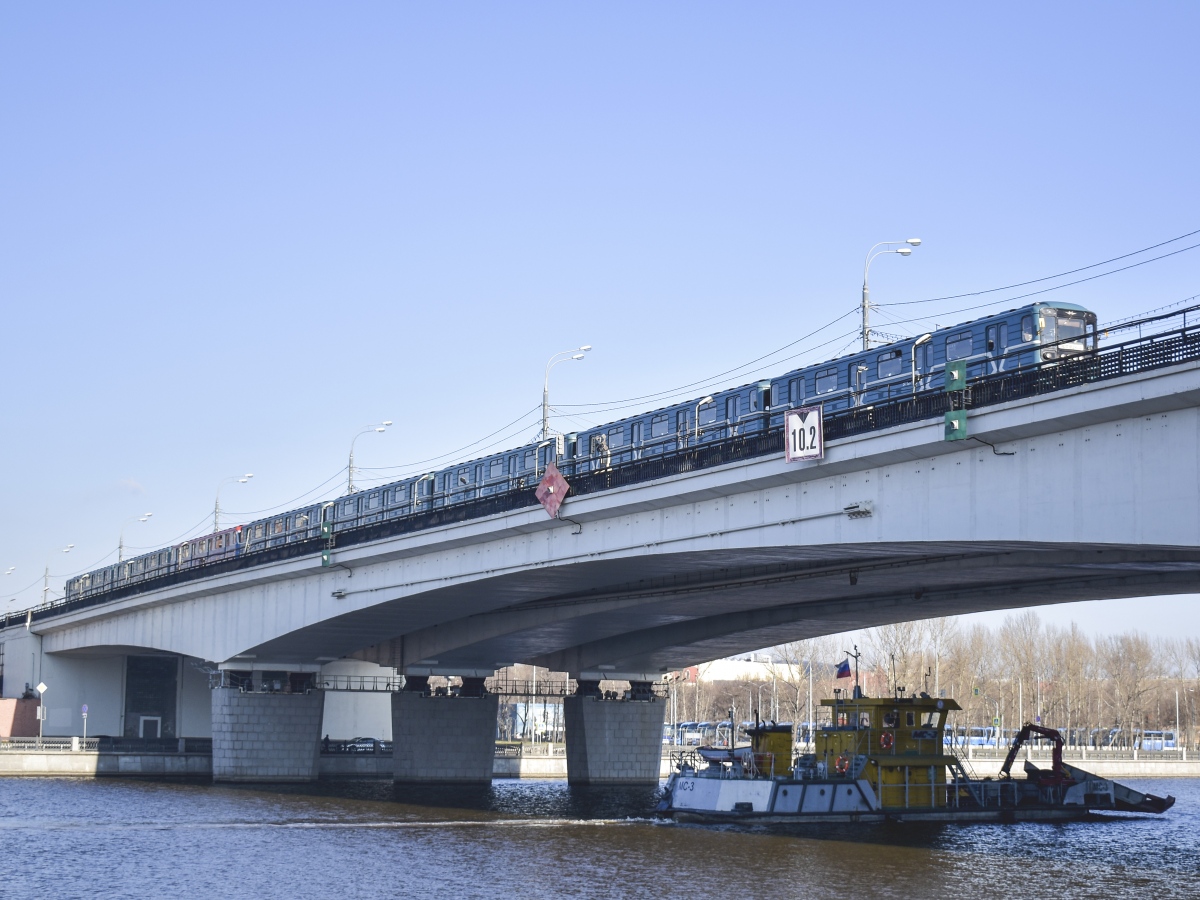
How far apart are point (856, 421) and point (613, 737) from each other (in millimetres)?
47234

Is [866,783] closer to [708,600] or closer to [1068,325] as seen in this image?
[708,600]

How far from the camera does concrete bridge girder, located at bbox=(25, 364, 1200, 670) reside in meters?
30.0

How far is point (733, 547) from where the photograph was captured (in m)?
41.2

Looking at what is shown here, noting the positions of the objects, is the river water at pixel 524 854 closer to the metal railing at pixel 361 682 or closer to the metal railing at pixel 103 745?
the metal railing at pixel 103 745

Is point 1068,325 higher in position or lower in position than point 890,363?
higher

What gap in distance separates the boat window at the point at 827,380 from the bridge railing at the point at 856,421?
1.93 meters

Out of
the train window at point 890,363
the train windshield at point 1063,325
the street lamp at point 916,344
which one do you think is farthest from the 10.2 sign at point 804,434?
the train windshield at point 1063,325

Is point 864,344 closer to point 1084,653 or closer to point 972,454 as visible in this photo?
point 972,454

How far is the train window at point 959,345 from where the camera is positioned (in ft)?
126

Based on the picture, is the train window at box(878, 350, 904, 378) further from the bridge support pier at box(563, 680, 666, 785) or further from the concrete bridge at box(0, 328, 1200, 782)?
the bridge support pier at box(563, 680, 666, 785)

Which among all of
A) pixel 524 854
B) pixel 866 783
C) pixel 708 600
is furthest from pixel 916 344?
pixel 866 783

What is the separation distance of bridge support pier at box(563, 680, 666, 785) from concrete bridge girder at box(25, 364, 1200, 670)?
10.2 ft

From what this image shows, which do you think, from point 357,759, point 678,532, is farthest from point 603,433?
point 357,759

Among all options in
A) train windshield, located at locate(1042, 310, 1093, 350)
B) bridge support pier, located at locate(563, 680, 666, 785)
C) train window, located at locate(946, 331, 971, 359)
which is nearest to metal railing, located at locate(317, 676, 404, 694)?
bridge support pier, located at locate(563, 680, 666, 785)
